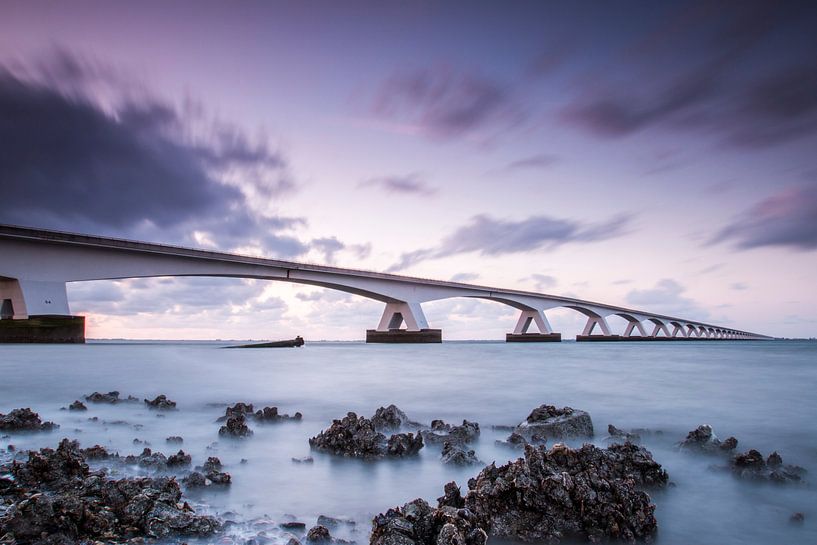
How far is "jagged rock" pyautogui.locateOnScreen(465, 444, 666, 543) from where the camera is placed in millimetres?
2648

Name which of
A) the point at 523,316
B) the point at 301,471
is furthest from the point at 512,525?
the point at 523,316

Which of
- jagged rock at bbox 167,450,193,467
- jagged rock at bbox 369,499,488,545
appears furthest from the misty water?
jagged rock at bbox 369,499,488,545

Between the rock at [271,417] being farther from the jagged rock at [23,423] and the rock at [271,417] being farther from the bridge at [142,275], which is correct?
the bridge at [142,275]

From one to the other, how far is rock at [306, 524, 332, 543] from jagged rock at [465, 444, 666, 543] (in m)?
0.87

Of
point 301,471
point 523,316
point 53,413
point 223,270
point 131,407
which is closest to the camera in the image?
point 301,471

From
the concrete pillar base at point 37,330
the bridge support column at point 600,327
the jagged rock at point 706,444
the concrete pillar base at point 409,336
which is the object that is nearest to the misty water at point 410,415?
the jagged rock at point 706,444

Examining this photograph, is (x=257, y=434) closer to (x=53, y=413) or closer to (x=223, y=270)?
(x=53, y=413)

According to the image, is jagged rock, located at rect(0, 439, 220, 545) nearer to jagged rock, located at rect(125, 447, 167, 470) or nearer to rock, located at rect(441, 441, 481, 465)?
jagged rock, located at rect(125, 447, 167, 470)

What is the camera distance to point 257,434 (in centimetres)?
553

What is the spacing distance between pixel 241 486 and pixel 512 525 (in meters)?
2.23

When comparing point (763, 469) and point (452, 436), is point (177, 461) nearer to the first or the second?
point (452, 436)

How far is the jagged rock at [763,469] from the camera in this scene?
3754 millimetres

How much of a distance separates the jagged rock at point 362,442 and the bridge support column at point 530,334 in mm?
64747

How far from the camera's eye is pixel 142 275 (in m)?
30.8
